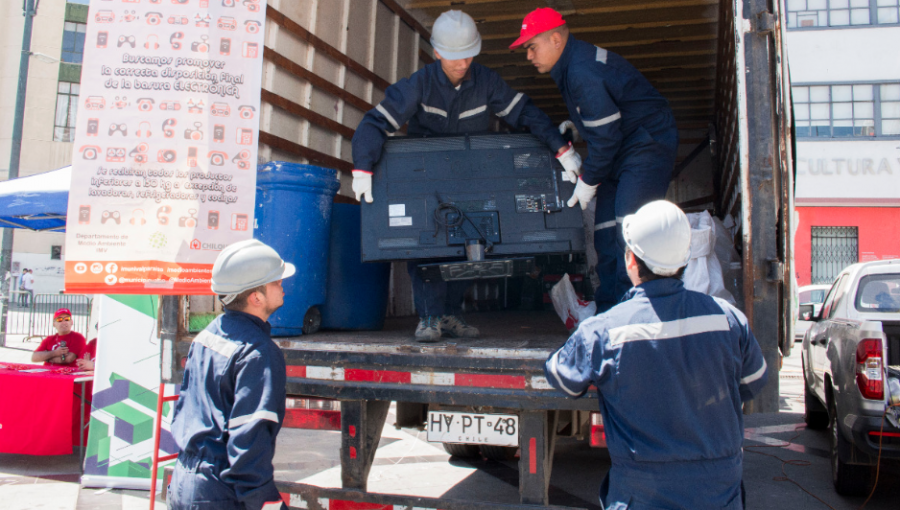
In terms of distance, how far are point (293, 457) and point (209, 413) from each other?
3.82m

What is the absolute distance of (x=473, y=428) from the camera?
274cm

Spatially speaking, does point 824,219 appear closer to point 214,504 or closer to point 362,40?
point 362,40

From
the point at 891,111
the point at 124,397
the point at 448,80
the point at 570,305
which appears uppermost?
the point at 891,111

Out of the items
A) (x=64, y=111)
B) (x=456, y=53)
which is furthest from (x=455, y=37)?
(x=64, y=111)

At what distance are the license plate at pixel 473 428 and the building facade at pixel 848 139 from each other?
16787 millimetres

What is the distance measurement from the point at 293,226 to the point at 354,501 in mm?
1385

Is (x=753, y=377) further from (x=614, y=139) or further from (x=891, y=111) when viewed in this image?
(x=891, y=111)

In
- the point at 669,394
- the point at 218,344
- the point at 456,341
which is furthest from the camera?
the point at 456,341

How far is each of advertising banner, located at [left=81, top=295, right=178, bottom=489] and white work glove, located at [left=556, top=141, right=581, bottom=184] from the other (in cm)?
305

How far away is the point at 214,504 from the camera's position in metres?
1.96

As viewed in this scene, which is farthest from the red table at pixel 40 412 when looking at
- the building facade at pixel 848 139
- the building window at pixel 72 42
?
the building window at pixel 72 42

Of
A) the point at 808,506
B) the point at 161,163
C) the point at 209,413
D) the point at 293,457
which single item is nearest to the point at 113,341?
the point at 293,457

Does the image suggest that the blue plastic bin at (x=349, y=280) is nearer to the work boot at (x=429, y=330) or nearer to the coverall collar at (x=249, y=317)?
the work boot at (x=429, y=330)

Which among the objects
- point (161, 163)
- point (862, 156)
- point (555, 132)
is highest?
point (862, 156)
